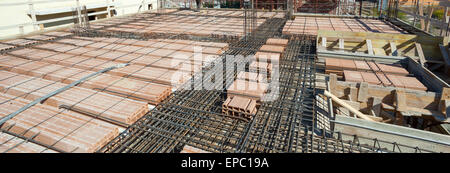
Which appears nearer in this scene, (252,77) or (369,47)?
(252,77)

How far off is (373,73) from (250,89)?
5.13 m

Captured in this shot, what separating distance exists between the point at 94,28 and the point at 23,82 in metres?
9.25

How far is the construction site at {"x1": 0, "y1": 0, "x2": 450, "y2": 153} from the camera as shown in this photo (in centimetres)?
556

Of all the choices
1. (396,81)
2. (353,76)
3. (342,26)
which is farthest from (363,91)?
(342,26)

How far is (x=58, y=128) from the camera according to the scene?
571 centimetres

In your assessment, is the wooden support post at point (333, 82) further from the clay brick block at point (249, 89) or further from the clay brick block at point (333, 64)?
the clay brick block at point (249, 89)

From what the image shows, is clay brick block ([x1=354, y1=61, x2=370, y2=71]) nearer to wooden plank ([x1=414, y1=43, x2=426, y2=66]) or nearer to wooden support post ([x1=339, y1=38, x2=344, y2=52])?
wooden support post ([x1=339, y1=38, x2=344, y2=52])

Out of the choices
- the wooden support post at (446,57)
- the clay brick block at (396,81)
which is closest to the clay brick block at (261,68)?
the clay brick block at (396,81)

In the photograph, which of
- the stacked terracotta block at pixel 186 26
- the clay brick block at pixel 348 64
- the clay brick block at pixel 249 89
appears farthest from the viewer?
the stacked terracotta block at pixel 186 26

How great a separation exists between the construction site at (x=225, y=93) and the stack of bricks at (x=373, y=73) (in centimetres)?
4

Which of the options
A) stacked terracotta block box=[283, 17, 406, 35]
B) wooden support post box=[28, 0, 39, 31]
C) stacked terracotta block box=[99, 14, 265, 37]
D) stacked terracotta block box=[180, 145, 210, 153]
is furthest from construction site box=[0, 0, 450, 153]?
wooden support post box=[28, 0, 39, 31]

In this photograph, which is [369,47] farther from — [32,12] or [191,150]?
[32,12]

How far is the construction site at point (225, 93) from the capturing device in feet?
18.2
